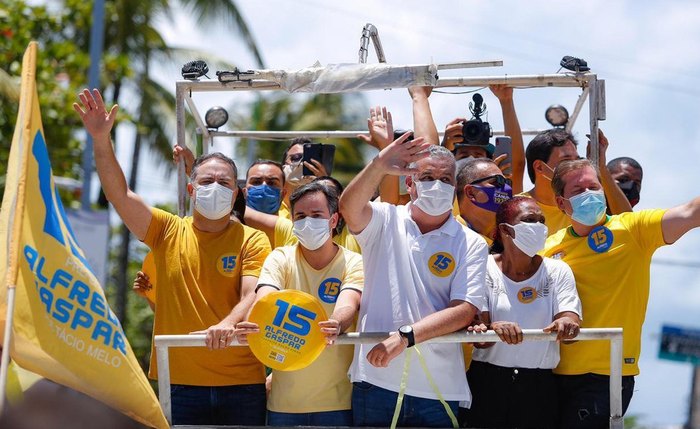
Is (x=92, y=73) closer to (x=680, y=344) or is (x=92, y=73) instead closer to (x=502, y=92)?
(x=502, y=92)

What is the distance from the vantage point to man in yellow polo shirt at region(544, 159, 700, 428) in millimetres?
5914

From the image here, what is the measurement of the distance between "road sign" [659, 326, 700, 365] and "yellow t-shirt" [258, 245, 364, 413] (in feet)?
118

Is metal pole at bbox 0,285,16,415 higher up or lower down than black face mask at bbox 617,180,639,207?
lower down

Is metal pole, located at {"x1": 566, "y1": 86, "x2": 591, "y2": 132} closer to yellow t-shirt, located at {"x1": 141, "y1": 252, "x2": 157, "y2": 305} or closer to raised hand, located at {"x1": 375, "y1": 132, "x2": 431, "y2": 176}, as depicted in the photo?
raised hand, located at {"x1": 375, "y1": 132, "x2": 431, "y2": 176}

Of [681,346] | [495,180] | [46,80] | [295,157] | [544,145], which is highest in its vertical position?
[46,80]

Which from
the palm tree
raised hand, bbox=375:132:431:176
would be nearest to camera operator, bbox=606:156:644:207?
raised hand, bbox=375:132:431:176

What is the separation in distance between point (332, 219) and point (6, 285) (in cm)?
201

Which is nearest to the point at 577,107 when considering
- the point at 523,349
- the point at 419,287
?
the point at 523,349

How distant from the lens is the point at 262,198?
23.9ft

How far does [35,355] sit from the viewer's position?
4.45 m

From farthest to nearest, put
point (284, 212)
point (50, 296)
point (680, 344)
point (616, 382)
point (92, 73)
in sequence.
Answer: point (680, 344) < point (92, 73) < point (284, 212) < point (616, 382) < point (50, 296)

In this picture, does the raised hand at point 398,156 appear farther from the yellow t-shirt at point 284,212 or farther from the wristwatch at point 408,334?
the yellow t-shirt at point 284,212

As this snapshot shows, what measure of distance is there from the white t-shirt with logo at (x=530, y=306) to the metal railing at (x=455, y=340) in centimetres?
28

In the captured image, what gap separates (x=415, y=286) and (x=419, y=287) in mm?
20
